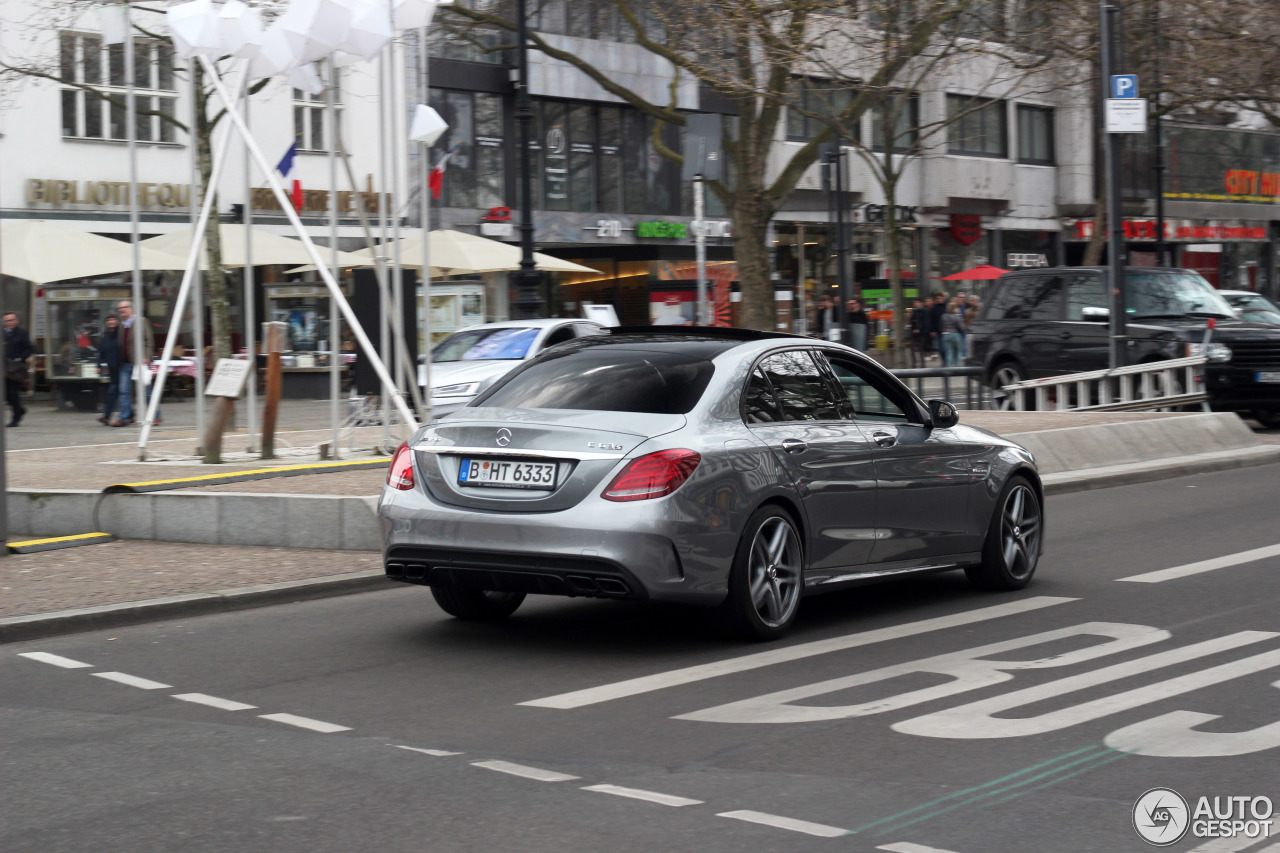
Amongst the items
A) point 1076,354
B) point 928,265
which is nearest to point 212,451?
point 1076,354

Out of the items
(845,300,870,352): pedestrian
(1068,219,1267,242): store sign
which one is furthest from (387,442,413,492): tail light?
(1068,219,1267,242): store sign

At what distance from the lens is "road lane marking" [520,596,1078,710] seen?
6559 millimetres

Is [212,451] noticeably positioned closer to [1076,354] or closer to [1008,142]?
[1076,354]

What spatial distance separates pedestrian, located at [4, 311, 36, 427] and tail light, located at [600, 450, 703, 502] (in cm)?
1990

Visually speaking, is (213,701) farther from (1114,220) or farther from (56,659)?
(1114,220)

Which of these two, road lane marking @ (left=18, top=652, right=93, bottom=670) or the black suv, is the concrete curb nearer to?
road lane marking @ (left=18, top=652, right=93, bottom=670)

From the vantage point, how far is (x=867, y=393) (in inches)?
343

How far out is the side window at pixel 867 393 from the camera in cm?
859

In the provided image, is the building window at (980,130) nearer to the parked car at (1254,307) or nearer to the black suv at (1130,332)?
the parked car at (1254,307)

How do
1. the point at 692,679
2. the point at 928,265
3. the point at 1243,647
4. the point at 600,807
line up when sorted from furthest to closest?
the point at 928,265 → the point at 1243,647 → the point at 692,679 → the point at 600,807

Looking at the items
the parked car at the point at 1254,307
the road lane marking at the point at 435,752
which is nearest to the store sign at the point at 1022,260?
the parked car at the point at 1254,307

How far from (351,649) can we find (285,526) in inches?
130

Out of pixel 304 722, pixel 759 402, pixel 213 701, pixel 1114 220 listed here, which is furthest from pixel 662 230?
pixel 304 722

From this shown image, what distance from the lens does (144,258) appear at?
29.0 m
